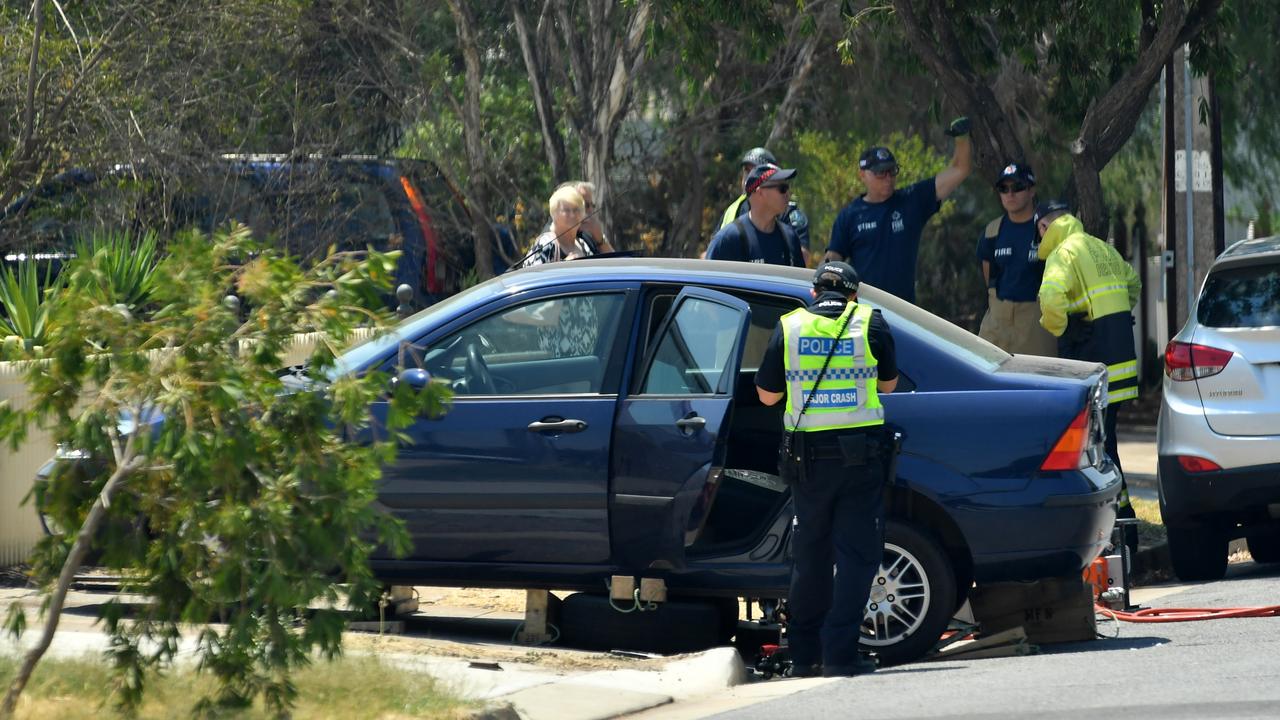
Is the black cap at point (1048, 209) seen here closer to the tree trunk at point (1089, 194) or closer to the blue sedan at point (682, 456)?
the tree trunk at point (1089, 194)

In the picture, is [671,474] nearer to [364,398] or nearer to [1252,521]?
[364,398]

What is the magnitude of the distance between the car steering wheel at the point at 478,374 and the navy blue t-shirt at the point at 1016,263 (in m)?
3.88

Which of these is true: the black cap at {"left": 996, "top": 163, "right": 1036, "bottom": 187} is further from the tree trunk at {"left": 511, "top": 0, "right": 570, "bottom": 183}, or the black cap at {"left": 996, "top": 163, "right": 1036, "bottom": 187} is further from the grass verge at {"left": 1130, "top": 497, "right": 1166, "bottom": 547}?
the tree trunk at {"left": 511, "top": 0, "right": 570, "bottom": 183}

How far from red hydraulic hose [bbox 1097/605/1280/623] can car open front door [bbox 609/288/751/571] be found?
2.25 metres

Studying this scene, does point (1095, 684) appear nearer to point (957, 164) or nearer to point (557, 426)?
point (557, 426)

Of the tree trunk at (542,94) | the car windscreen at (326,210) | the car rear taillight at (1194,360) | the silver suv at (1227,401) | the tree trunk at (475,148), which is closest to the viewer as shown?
the silver suv at (1227,401)

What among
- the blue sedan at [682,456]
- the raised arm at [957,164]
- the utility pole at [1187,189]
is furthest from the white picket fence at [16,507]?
the utility pole at [1187,189]

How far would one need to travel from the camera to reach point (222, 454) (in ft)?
17.1

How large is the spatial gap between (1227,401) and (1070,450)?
228cm

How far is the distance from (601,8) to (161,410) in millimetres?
9761

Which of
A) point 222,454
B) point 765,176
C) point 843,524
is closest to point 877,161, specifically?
point 765,176

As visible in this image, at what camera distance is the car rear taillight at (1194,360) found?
9.01 metres

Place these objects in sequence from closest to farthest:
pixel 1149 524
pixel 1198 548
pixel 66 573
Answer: pixel 66 573 < pixel 1198 548 < pixel 1149 524

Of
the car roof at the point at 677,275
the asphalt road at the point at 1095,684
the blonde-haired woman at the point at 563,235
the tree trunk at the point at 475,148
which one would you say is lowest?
the asphalt road at the point at 1095,684
